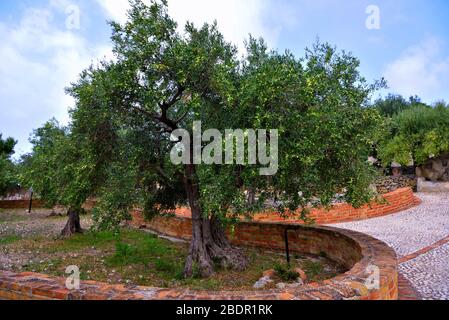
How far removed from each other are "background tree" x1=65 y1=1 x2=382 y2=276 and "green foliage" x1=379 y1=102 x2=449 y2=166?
1540cm

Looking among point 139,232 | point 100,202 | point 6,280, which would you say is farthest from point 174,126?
point 139,232

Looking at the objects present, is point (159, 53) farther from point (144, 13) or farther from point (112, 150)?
point (112, 150)

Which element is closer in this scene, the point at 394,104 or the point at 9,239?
the point at 9,239

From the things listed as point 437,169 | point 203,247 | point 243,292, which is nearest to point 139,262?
point 203,247

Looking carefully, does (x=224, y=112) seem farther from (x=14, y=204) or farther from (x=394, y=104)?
(x=394, y=104)

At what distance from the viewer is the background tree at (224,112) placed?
5.52 metres

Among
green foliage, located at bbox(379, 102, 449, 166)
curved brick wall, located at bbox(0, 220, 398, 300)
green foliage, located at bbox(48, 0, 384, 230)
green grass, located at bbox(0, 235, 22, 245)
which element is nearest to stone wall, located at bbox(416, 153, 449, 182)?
green foliage, located at bbox(379, 102, 449, 166)

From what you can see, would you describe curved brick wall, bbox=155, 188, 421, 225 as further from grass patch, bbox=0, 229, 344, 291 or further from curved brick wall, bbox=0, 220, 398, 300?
curved brick wall, bbox=0, 220, 398, 300

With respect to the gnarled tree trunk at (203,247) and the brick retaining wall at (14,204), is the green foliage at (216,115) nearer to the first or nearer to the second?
the gnarled tree trunk at (203,247)

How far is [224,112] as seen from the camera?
664 centimetres

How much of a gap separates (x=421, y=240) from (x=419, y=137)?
1390cm
